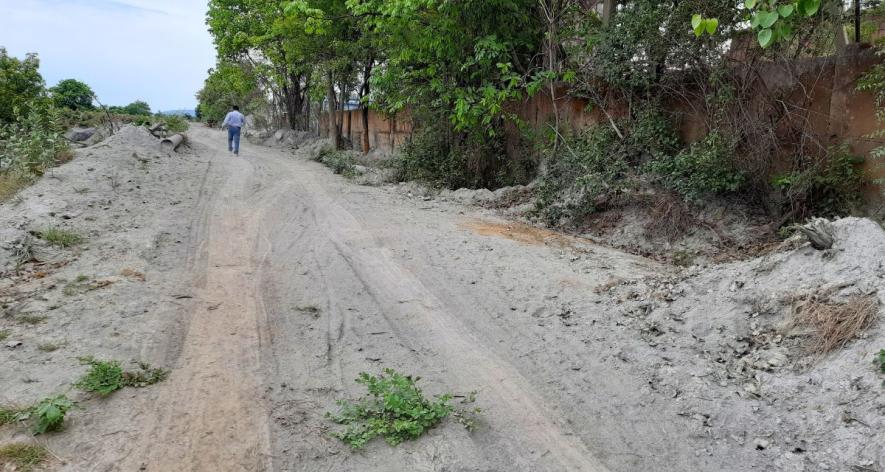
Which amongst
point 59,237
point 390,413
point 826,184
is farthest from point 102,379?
point 826,184

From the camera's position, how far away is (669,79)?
29.1 ft

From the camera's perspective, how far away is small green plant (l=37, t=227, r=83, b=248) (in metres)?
6.87

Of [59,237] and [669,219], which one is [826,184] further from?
[59,237]

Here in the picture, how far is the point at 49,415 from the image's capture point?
3195 mm

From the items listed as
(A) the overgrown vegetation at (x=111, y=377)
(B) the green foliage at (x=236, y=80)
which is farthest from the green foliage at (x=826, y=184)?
(B) the green foliage at (x=236, y=80)

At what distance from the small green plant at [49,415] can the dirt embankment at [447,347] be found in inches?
3.2

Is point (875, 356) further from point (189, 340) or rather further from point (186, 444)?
point (189, 340)

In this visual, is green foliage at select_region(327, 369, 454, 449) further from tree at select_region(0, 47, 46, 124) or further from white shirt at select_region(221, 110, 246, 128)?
tree at select_region(0, 47, 46, 124)

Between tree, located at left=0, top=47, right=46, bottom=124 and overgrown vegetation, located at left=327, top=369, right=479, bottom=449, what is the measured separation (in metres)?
22.8

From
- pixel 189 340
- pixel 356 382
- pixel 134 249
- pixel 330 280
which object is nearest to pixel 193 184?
pixel 134 249

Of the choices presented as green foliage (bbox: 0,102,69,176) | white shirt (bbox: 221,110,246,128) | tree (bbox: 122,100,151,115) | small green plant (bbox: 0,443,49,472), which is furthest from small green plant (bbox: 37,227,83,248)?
tree (bbox: 122,100,151,115)

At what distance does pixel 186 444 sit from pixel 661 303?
13.2ft

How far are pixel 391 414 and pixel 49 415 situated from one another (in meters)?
2.03

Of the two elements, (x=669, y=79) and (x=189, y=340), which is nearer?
(x=189, y=340)
